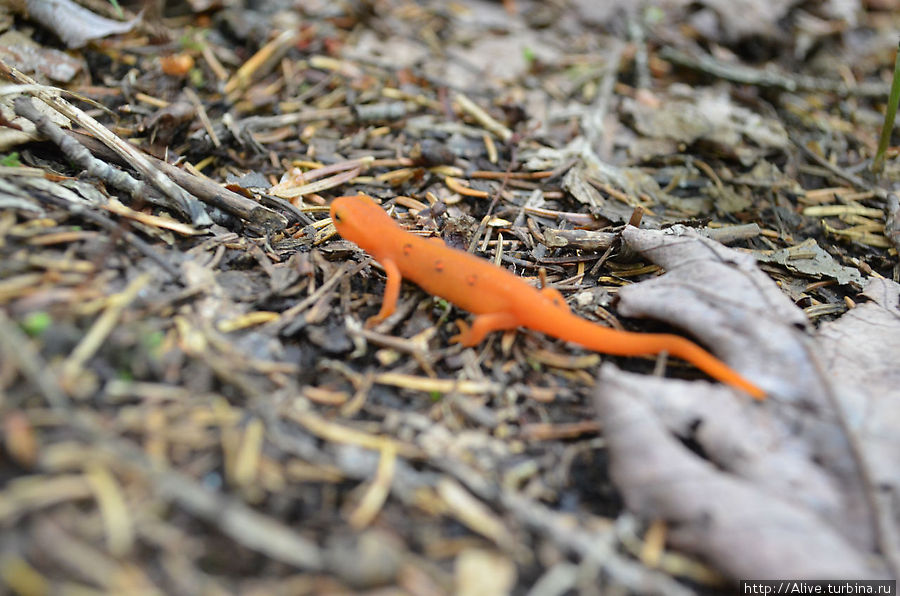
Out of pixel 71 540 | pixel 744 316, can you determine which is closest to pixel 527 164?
pixel 744 316

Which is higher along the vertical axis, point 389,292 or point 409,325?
point 389,292

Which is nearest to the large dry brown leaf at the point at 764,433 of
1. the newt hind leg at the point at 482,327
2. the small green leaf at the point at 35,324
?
Result: the newt hind leg at the point at 482,327

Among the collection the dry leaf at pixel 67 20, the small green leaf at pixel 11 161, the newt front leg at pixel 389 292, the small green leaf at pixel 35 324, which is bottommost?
the newt front leg at pixel 389 292

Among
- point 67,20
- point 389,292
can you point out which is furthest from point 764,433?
point 67,20

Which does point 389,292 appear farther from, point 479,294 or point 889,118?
point 889,118

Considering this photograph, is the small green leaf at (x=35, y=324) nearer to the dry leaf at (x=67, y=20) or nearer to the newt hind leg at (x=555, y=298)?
the newt hind leg at (x=555, y=298)

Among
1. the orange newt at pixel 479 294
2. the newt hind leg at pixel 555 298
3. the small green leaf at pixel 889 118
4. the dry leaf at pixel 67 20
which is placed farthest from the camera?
the dry leaf at pixel 67 20

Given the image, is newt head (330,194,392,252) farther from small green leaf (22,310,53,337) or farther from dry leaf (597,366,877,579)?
dry leaf (597,366,877,579)

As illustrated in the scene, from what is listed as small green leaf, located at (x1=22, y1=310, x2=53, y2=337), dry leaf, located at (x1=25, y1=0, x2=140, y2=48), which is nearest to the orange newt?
small green leaf, located at (x1=22, y1=310, x2=53, y2=337)
